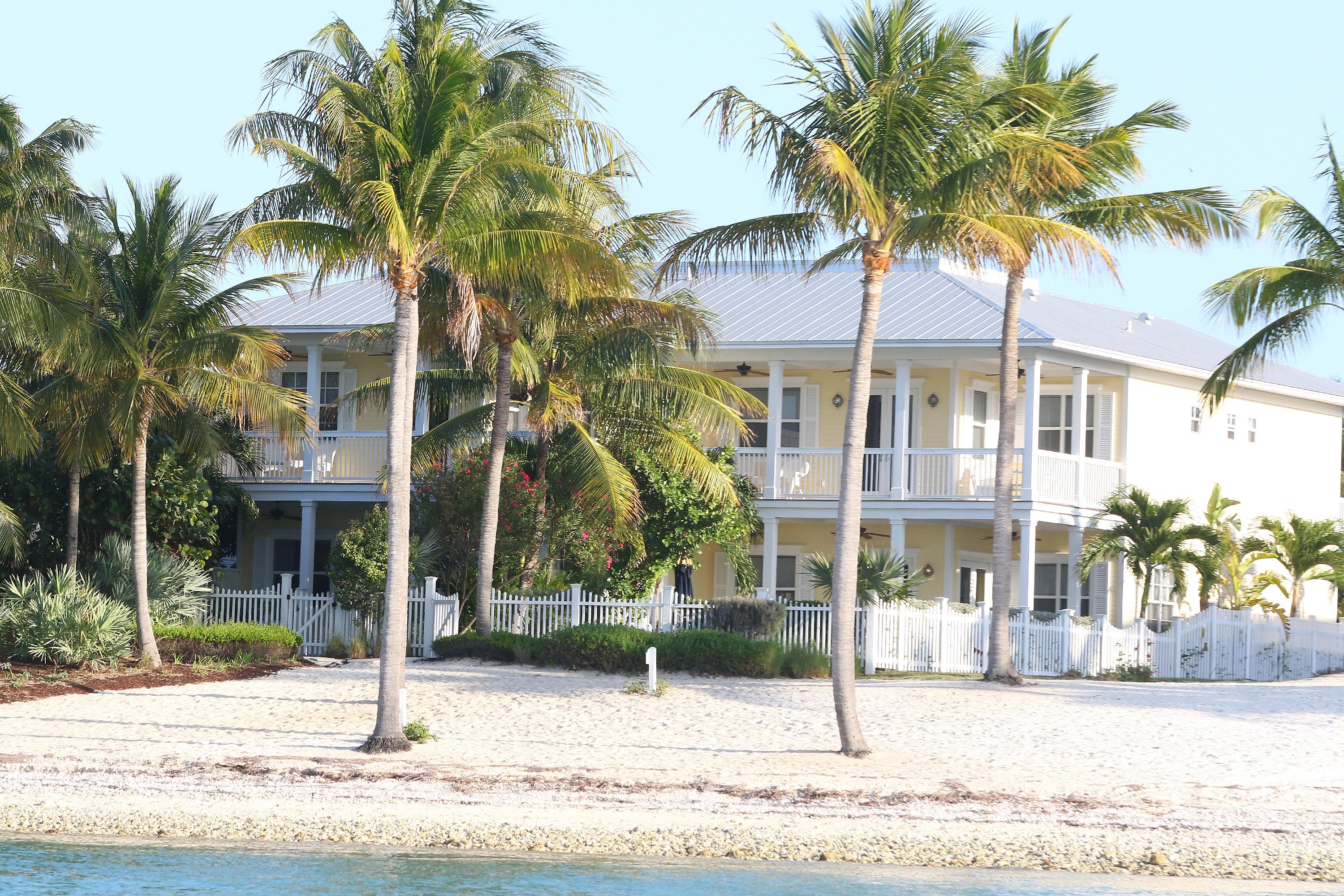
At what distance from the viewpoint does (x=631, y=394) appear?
23.5 meters

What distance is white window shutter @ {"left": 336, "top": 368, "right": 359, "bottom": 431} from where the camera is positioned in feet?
100

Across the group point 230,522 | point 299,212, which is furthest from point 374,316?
point 299,212

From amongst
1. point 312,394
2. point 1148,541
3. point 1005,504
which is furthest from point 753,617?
point 312,394

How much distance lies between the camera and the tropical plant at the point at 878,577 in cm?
2366

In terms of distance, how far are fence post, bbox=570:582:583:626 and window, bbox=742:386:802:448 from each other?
21.1ft

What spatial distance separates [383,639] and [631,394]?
26.7ft

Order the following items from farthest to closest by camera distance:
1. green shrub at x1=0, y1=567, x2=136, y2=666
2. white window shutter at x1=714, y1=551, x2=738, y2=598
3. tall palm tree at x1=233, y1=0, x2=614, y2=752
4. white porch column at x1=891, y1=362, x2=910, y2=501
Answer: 1. white window shutter at x1=714, y1=551, x2=738, y2=598
2. white porch column at x1=891, y1=362, x2=910, y2=501
3. green shrub at x1=0, y1=567, x2=136, y2=666
4. tall palm tree at x1=233, y1=0, x2=614, y2=752

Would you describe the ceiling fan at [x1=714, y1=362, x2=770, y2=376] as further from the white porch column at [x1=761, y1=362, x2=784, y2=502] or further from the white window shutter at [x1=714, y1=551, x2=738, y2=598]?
the white window shutter at [x1=714, y1=551, x2=738, y2=598]

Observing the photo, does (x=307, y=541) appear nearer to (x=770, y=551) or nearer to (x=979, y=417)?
(x=770, y=551)

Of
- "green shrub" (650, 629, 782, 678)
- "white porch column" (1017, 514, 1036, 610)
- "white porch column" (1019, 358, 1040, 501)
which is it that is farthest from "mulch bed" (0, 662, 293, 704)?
"white porch column" (1019, 358, 1040, 501)

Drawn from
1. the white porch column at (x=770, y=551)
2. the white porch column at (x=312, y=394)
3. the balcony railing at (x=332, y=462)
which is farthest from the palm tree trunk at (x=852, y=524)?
the balcony railing at (x=332, y=462)

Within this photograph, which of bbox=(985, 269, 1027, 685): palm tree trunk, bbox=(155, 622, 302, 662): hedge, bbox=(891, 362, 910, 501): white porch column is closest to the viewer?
bbox=(985, 269, 1027, 685): palm tree trunk

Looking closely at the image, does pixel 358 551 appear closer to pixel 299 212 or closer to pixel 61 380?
pixel 61 380

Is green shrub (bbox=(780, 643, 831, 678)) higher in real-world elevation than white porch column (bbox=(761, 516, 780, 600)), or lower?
lower
